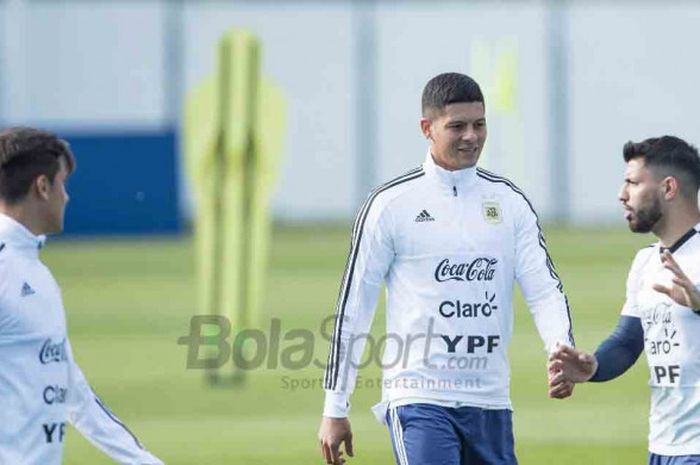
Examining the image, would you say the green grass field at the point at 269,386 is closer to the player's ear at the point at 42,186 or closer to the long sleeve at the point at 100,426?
the long sleeve at the point at 100,426

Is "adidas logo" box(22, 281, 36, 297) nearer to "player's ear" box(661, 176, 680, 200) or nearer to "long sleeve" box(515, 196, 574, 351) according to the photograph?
"long sleeve" box(515, 196, 574, 351)

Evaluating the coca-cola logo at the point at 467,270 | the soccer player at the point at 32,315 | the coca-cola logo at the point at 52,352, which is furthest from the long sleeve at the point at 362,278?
the coca-cola logo at the point at 52,352

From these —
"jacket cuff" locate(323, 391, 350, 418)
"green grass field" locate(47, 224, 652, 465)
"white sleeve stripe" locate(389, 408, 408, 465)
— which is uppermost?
"jacket cuff" locate(323, 391, 350, 418)

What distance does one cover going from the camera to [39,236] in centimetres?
684

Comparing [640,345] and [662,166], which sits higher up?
[662,166]

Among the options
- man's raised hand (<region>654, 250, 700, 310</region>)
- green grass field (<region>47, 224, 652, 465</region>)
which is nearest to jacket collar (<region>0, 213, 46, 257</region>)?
man's raised hand (<region>654, 250, 700, 310</region>)

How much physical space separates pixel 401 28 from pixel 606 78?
6190mm

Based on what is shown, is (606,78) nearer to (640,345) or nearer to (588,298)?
(588,298)

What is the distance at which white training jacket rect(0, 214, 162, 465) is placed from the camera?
263 inches

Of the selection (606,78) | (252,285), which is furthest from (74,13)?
(252,285)

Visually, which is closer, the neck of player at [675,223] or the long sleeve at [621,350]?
the neck of player at [675,223]

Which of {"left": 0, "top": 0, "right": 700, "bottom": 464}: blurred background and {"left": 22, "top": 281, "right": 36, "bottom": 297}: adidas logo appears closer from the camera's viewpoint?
{"left": 22, "top": 281, "right": 36, "bottom": 297}: adidas logo

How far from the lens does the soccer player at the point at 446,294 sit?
8023mm

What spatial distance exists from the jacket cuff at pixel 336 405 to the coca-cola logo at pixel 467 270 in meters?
0.66
